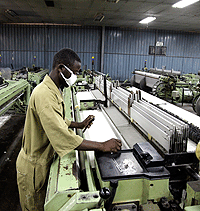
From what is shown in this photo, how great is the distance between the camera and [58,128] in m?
1.10

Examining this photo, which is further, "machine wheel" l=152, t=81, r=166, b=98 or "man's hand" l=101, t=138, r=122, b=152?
"machine wheel" l=152, t=81, r=166, b=98

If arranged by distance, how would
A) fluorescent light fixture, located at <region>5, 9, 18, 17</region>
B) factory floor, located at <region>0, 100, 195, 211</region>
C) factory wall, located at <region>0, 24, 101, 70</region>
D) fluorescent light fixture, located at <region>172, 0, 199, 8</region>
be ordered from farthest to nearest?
1. factory wall, located at <region>0, 24, 101, 70</region>
2. fluorescent light fixture, located at <region>5, 9, 18, 17</region>
3. fluorescent light fixture, located at <region>172, 0, 199, 8</region>
4. factory floor, located at <region>0, 100, 195, 211</region>

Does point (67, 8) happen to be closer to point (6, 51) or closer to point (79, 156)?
point (6, 51)

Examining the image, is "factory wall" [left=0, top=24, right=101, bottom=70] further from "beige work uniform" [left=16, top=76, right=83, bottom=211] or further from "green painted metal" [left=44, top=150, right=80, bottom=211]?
"green painted metal" [left=44, top=150, right=80, bottom=211]

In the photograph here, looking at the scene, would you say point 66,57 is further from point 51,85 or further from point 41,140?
point 41,140

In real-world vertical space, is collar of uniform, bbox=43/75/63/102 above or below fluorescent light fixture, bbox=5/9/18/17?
below

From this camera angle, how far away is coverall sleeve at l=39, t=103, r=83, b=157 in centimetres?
109

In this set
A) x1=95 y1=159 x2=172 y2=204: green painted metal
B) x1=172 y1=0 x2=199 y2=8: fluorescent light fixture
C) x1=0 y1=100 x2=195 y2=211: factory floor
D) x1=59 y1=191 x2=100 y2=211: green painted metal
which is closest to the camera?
x1=59 y1=191 x2=100 y2=211: green painted metal

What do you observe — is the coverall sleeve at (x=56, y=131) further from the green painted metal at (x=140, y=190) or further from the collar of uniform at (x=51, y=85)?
the green painted metal at (x=140, y=190)

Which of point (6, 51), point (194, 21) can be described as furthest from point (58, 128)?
point (6, 51)

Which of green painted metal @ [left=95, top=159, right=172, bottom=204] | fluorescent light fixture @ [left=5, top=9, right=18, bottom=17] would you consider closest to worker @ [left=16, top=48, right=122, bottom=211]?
green painted metal @ [left=95, top=159, right=172, bottom=204]

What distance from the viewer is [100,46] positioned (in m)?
Result: 11.3

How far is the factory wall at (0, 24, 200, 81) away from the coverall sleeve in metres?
10.5

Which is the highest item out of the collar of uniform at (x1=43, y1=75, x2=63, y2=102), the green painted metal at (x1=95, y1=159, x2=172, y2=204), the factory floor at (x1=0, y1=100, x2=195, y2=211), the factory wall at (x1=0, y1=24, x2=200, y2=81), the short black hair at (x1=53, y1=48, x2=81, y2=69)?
the factory wall at (x1=0, y1=24, x2=200, y2=81)
